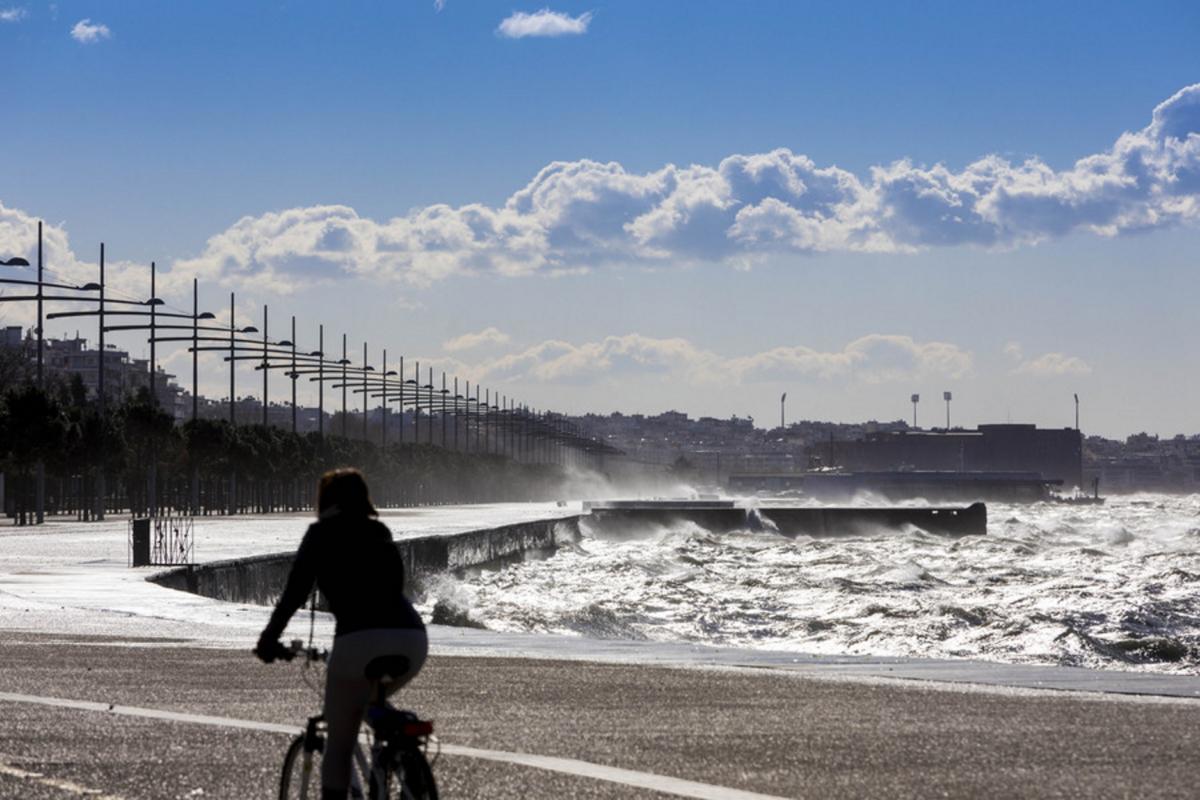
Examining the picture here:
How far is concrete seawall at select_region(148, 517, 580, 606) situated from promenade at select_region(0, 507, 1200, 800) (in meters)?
2.73

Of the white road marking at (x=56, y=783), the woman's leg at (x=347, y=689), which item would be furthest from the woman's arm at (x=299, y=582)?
the white road marking at (x=56, y=783)

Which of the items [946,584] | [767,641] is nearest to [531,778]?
[767,641]

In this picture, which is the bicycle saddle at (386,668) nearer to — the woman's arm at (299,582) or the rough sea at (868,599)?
the woman's arm at (299,582)

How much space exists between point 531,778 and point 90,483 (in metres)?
104

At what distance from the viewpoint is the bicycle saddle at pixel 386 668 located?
8.94 metres

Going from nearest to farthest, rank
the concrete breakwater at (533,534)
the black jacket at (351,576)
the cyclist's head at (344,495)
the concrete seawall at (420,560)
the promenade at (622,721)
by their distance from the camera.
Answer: the black jacket at (351,576) → the cyclist's head at (344,495) → the promenade at (622,721) → the concrete seawall at (420,560) → the concrete breakwater at (533,534)

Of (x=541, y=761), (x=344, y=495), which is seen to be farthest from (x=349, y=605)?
(x=541, y=761)

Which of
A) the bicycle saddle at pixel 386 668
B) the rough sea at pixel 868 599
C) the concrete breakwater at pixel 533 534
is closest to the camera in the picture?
the bicycle saddle at pixel 386 668

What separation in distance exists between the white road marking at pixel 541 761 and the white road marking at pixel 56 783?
0.29ft

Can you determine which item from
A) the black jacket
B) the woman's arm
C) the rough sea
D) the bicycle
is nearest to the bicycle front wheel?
the bicycle

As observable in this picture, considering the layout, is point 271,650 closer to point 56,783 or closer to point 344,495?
point 344,495

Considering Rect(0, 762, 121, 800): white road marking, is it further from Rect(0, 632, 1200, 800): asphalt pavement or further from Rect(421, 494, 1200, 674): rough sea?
Rect(421, 494, 1200, 674): rough sea

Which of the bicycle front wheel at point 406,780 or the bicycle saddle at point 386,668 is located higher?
the bicycle saddle at point 386,668

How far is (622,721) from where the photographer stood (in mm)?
15805
